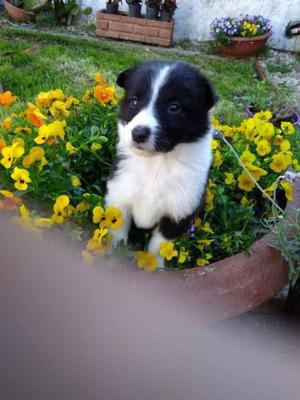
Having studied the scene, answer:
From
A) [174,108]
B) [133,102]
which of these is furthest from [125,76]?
[174,108]

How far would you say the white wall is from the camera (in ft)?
24.7

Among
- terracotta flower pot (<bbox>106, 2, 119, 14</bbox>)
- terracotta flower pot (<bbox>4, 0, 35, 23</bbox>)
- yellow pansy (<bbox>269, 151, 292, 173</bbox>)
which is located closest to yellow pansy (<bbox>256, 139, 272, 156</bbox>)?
yellow pansy (<bbox>269, 151, 292, 173</bbox>)

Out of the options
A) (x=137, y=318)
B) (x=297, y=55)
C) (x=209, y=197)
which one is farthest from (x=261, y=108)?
(x=137, y=318)

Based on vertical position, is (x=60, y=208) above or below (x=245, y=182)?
above

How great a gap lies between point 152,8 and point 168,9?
0.24m

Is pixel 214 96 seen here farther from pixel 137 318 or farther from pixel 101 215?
pixel 137 318

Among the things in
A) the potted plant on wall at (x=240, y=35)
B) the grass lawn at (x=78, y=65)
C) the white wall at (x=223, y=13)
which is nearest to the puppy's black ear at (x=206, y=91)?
the grass lawn at (x=78, y=65)

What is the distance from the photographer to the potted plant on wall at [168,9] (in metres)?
7.04

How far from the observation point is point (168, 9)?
7.07 metres

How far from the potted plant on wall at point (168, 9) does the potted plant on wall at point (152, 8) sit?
0.08 m

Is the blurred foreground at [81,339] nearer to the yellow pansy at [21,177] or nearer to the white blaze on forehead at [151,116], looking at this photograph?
the white blaze on forehead at [151,116]

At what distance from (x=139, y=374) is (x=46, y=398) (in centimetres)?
17

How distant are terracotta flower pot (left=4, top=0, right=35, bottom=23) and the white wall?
0.96 meters

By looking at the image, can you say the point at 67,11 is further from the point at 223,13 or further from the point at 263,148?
the point at 263,148
